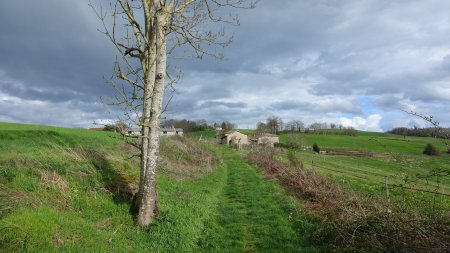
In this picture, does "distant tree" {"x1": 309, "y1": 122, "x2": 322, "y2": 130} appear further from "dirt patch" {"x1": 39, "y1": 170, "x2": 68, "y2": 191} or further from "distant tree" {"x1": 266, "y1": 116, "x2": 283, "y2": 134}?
"dirt patch" {"x1": 39, "y1": 170, "x2": 68, "y2": 191}

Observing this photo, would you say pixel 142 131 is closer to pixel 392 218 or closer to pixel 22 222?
pixel 22 222

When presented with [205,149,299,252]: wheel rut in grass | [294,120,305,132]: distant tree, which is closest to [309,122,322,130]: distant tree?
[294,120,305,132]: distant tree

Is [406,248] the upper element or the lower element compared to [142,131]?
lower

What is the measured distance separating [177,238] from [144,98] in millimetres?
3736

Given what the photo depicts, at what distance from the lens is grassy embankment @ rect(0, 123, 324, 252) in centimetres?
668

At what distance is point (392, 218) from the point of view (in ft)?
24.8

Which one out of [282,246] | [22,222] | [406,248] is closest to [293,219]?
[282,246]

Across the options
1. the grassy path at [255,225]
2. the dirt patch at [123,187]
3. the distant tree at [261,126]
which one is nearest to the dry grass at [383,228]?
the grassy path at [255,225]

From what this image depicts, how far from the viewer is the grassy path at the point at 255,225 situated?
8875mm

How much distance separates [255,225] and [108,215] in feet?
14.4

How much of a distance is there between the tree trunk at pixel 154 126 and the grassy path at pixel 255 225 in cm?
168

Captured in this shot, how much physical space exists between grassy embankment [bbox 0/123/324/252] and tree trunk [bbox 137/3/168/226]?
1.37ft

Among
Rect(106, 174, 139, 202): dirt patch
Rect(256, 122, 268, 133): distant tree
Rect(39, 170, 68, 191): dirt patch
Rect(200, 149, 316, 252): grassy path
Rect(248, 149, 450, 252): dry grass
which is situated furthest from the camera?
Rect(256, 122, 268, 133): distant tree

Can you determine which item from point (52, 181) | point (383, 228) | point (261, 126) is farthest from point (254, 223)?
point (261, 126)
